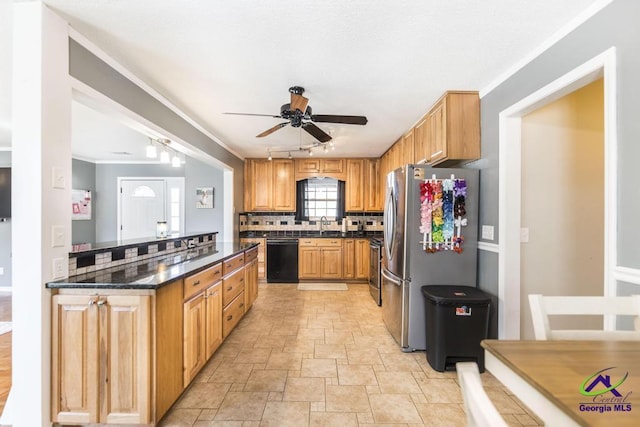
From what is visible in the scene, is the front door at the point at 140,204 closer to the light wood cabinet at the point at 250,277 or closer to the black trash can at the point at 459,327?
the light wood cabinet at the point at 250,277

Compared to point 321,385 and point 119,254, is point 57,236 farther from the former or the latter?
point 321,385

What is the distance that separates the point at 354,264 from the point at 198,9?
4533 millimetres

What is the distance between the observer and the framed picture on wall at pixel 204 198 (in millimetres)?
4902

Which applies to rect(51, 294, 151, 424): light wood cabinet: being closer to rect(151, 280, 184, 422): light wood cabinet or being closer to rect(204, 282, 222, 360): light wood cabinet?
rect(151, 280, 184, 422): light wood cabinet

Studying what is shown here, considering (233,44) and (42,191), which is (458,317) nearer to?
(233,44)

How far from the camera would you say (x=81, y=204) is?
571 centimetres

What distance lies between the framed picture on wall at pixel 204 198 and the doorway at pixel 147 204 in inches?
57.0

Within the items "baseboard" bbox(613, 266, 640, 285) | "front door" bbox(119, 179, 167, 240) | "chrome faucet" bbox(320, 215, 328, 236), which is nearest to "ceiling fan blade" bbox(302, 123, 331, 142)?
"baseboard" bbox(613, 266, 640, 285)

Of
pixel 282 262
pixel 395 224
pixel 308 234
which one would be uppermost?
pixel 395 224

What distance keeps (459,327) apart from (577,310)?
1.27 metres

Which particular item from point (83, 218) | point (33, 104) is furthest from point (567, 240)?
point (83, 218)

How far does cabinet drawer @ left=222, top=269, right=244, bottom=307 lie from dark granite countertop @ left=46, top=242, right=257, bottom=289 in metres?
0.29

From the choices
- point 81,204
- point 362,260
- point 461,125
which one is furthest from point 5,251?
point 461,125

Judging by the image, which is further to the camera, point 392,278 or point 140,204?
point 140,204
